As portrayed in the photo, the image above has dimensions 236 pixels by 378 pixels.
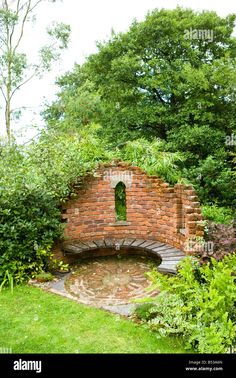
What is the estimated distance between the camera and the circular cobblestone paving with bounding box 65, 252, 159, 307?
6000 mm

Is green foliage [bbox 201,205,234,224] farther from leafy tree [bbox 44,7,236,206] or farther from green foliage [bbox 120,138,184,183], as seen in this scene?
green foliage [bbox 120,138,184,183]

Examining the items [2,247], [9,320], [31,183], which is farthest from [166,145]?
[9,320]

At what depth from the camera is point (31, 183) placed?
22.5 feet

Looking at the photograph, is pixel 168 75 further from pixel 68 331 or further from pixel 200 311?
pixel 68 331

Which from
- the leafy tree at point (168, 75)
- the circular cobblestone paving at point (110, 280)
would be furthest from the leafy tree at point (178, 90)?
the circular cobblestone paving at point (110, 280)

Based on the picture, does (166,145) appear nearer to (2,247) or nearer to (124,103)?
(124,103)

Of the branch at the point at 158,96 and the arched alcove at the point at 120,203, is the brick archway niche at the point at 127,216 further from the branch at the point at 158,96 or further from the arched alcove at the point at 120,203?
the branch at the point at 158,96

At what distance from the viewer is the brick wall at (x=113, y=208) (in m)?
8.27

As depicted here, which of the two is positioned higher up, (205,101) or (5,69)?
(5,69)

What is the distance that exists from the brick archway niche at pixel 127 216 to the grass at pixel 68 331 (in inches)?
94.9

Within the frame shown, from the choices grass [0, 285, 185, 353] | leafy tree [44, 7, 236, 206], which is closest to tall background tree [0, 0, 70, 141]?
leafy tree [44, 7, 236, 206]

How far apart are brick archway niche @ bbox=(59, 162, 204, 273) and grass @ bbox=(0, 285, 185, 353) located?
94.9 inches
